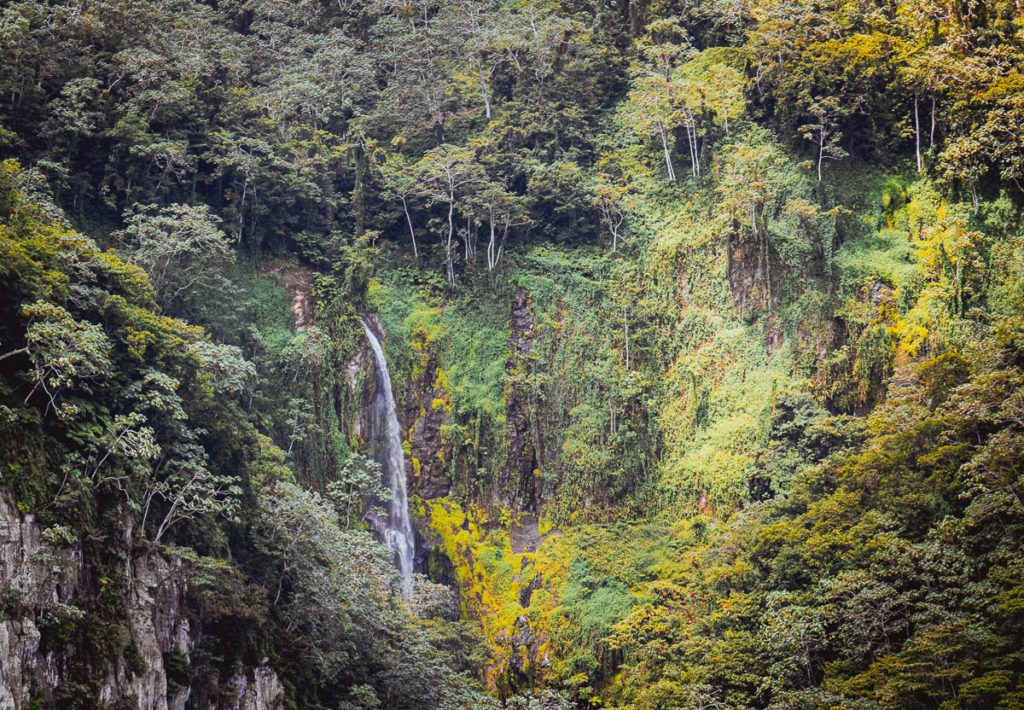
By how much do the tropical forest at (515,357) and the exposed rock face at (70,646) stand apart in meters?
0.07

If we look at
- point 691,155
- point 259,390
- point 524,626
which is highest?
point 691,155

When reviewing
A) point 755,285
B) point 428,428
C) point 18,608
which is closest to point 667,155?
point 755,285

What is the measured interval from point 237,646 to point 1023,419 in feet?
50.3

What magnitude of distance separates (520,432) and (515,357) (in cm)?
240

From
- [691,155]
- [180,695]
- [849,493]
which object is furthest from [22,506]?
[691,155]

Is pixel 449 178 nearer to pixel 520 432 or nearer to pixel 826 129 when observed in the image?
pixel 520 432

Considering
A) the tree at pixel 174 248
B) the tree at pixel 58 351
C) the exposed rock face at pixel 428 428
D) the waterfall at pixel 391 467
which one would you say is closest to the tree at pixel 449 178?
the exposed rock face at pixel 428 428

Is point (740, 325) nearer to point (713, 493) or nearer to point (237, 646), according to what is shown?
point (713, 493)

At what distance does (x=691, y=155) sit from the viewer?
105 ft

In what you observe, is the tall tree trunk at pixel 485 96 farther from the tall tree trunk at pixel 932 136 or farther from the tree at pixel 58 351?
the tree at pixel 58 351

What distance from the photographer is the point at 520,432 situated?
28953 millimetres

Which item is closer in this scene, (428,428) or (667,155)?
(428,428)

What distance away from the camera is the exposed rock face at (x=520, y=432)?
92.8 feet

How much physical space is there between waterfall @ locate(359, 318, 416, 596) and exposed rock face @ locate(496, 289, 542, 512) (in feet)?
8.99
